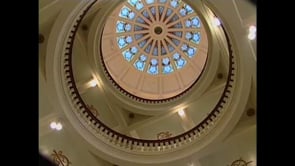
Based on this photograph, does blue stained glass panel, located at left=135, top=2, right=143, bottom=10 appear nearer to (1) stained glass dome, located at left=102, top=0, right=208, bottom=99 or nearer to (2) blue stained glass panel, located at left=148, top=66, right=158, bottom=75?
(1) stained glass dome, located at left=102, top=0, right=208, bottom=99

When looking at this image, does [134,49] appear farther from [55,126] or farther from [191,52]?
[55,126]

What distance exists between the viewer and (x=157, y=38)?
71.0ft

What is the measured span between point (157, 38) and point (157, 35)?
0.14m

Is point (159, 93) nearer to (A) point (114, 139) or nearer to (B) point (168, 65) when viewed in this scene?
(B) point (168, 65)

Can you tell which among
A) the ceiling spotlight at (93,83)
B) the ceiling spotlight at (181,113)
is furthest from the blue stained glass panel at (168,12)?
the ceiling spotlight at (93,83)

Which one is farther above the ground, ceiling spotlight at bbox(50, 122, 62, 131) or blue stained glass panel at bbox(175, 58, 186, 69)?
blue stained glass panel at bbox(175, 58, 186, 69)

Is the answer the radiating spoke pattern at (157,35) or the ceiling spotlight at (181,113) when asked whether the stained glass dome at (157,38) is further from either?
the ceiling spotlight at (181,113)

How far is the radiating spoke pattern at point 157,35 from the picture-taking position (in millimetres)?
20969

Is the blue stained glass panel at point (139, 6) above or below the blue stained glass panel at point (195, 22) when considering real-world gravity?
above

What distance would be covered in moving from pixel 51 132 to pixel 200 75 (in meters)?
6.46

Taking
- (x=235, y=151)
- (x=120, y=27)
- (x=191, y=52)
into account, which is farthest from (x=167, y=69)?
(x=235, y=151)

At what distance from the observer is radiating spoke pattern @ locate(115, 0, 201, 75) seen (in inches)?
826

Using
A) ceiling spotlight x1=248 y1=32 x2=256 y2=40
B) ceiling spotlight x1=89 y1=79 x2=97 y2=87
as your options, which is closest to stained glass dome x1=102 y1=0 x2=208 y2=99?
ceiling spotlight x1=89 y1=79 x2=97 y2=87
